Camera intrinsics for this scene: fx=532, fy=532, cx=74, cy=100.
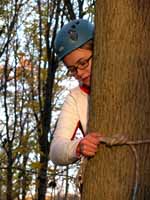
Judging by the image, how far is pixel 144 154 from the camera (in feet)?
6.73

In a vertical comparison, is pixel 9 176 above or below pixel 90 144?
below

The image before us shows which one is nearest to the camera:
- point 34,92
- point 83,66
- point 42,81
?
point 83,66

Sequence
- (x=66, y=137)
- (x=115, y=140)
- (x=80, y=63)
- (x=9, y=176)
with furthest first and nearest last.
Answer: (x=9, y=176) < (x=80, y=63) < (x=66, y=137) < (x=115, y=140)

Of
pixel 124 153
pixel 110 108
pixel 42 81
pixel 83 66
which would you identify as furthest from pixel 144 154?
pixel 42 81

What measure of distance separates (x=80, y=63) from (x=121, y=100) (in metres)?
0.48

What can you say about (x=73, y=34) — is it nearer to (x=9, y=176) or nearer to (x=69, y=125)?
(x=69, y=125)

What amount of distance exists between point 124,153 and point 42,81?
28.0ft

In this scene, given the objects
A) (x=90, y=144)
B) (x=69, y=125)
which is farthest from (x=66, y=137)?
(x=90, y=144)

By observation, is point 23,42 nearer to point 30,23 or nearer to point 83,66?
point 30,23

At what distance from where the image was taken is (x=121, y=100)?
2086 millimetres

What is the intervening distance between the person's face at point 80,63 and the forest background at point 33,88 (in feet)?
17.1

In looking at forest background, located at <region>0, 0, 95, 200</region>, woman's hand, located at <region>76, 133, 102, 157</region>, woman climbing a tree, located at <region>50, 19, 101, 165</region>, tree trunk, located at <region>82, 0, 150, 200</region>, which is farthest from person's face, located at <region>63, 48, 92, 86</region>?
forest background, located at <region>0, 0, 95, 200</region>

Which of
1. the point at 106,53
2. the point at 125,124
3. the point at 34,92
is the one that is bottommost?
the point at 125,124

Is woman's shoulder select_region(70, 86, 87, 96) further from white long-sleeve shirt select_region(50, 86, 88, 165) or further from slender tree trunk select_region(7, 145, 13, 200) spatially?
slender tree trunk select_region(7, 145, 13, 200)
